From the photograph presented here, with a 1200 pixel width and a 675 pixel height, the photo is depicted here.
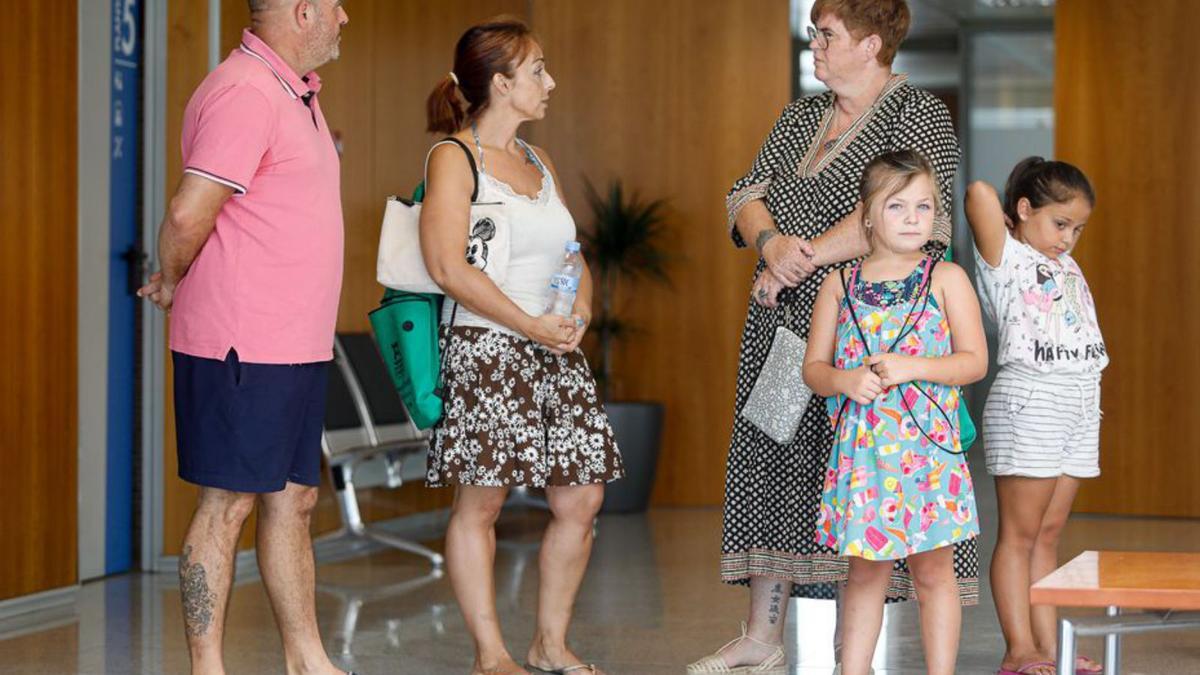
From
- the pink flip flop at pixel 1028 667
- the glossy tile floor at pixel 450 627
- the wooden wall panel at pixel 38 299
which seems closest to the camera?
the pink flip flop at pixel 1028 667

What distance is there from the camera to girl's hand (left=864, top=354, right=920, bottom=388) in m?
2.99

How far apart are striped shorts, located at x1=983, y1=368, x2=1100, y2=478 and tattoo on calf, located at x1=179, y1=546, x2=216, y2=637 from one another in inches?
69.9

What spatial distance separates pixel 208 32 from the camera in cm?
552

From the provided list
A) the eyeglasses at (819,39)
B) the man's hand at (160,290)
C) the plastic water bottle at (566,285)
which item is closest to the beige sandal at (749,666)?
the plastic water bottle at (566,285)

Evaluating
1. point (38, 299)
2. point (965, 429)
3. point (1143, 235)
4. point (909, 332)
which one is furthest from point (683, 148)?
point (909, 332)

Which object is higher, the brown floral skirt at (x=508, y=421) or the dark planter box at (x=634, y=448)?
the brown floral skirt at (x=508, y=421)

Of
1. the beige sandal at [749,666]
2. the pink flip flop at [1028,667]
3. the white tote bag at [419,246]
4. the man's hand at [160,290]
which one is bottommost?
the beige sandal at [749,666]

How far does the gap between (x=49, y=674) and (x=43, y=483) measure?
1.03 m

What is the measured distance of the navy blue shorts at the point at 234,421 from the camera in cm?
312

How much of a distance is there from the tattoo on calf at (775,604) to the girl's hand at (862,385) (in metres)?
0.86

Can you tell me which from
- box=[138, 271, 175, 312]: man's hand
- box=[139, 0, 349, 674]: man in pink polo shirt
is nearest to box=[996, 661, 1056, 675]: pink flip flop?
box=[139, 0, 349, 674]: man in pink polo shirt

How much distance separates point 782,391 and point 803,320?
19cm

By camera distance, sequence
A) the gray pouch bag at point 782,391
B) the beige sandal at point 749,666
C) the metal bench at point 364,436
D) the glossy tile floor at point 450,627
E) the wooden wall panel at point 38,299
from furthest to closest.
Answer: the metal bench at point 364,436 → the wooden wall panel at point 38,299 → the glossy tile floor at point 450,627 → the beige sandal at point 749,666 → the gray pouch bag at point 782,391

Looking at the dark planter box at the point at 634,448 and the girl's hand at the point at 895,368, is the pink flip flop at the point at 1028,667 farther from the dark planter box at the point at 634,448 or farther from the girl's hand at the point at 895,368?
the dark planter box at the point at 634,448
